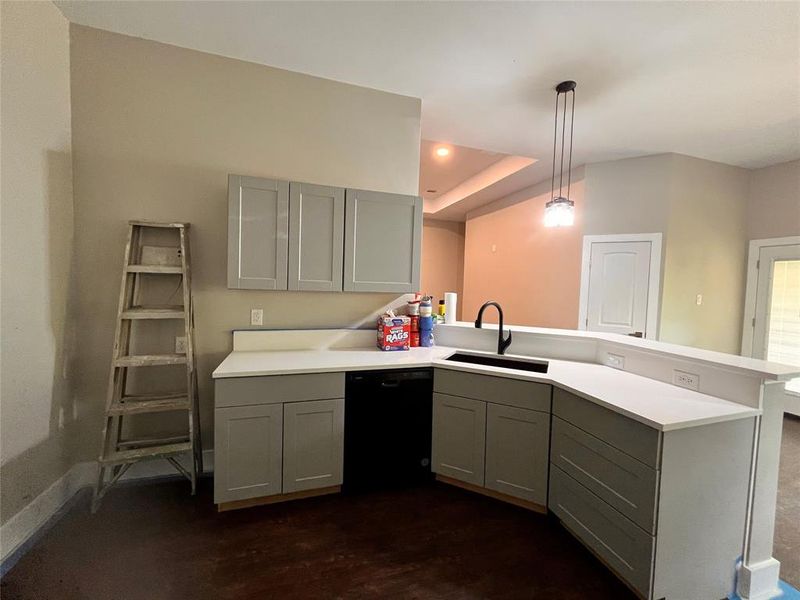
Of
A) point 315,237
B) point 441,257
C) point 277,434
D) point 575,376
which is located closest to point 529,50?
point 315,237

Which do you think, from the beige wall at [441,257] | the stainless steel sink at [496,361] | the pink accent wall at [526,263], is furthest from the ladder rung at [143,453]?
the beige wall at [441,257]

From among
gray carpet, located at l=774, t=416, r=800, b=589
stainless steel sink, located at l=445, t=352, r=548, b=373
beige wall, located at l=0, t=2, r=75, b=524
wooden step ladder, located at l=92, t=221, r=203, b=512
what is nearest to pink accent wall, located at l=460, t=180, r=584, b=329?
gray carpet, located at l=774, t=416, r=800, b=589

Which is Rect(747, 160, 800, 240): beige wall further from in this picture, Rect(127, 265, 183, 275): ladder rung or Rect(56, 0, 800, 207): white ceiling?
Rect(127, 265, 183, 275): ladder rung

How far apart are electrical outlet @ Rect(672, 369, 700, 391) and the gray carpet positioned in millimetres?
995

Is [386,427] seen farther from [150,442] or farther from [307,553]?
[150,442]

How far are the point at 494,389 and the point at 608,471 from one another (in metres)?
0.69

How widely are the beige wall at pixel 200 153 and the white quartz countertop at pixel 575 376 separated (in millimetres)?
428

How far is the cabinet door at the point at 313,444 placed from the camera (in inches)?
77.8

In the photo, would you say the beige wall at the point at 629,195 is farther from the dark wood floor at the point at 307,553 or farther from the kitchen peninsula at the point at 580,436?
the dark wood floor at the point at 307,553

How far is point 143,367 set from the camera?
222 centimetres

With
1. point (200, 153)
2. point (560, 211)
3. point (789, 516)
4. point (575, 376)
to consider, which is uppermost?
point (200, 153)

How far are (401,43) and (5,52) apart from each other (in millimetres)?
2035

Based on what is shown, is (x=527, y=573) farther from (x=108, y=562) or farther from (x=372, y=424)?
(x=108, y=562)

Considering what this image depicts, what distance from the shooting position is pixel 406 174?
2771 millimetres
